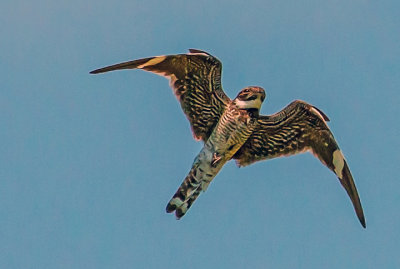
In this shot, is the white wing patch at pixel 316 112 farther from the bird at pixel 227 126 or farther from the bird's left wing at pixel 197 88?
the bird's left wing at pixel 197 88

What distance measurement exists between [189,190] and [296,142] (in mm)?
2274

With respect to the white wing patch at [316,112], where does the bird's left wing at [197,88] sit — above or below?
above

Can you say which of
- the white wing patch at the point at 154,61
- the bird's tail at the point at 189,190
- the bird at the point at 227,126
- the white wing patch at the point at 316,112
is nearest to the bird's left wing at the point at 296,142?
the bird at the point at 227,126

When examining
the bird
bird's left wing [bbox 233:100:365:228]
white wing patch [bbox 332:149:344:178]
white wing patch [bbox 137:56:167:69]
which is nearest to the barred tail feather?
the bird

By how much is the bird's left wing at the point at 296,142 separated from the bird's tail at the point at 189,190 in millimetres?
973

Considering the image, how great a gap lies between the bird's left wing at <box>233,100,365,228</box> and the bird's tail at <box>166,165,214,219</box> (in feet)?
3.19

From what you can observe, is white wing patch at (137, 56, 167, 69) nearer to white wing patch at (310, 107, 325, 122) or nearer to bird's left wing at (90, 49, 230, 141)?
bird's left wing at (90, 49, 230, 141)

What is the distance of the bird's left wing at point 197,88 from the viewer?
19875 millimetres

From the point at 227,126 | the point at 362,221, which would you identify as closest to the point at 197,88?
the point at 227,126

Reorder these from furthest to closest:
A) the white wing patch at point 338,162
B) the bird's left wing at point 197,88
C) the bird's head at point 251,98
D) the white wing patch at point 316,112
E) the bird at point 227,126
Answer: the white wing patch at point 338,162 → the white wing patch at point 316,112 → the bird's left wing at point 197,88 → the bird at point 227,126 → the bird's head at point 251,98

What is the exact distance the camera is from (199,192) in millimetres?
19734

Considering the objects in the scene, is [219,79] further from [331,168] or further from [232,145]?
[331,168]

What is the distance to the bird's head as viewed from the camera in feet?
64.0

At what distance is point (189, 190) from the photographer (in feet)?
64.5
